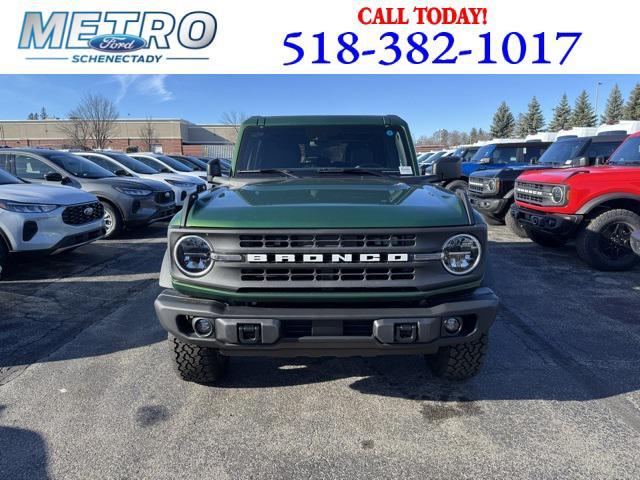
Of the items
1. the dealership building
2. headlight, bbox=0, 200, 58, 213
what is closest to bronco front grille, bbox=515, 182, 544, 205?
headlight, bbox=0, 200, 58, 213

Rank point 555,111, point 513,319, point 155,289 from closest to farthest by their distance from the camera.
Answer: point 513,319
point 155,289
point 555,111

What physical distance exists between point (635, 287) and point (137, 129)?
196ft

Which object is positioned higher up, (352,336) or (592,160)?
(592,160)

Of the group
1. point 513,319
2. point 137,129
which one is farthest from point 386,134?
point 137,129

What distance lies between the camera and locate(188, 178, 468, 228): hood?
234 cm

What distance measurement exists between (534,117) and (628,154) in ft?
252

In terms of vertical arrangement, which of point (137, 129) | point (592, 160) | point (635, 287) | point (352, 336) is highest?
point (137, 129)

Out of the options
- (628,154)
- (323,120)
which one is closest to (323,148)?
(323,120)

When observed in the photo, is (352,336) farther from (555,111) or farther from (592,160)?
(555,111)

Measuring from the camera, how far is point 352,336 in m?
2.33

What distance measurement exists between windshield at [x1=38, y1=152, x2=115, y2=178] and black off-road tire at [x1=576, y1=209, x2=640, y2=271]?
858 cm

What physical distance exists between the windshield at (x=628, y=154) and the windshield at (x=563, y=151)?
6.85 feet

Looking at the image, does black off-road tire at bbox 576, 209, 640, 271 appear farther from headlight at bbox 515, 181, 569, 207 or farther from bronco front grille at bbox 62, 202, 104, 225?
bronco front grille at bbox 62, 202, 104, 225

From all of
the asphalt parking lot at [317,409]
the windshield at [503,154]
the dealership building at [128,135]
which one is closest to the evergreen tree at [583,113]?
the dealership building at [128,135]
